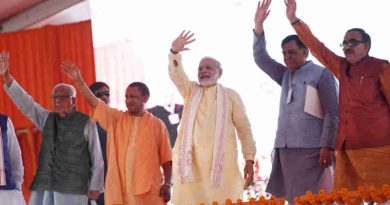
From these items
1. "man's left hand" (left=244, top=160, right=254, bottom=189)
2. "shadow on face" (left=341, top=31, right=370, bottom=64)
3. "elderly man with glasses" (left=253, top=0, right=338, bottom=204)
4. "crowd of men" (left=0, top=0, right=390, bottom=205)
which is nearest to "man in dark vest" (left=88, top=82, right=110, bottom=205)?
"crowd of men" (left=0, top=0, right=390, bottom=205)

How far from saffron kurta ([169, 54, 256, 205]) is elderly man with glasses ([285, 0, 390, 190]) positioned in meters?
0.73

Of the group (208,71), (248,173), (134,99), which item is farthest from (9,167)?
(248,173)

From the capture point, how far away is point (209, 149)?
17.4 ft

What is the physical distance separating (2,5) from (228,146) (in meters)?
3.69

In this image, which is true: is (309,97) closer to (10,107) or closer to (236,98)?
(236,98)

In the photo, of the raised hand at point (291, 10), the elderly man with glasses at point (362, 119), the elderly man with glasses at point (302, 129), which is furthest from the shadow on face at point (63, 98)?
the elderly man with glasses at point (362, 119)

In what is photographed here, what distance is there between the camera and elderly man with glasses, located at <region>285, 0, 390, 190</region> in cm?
469

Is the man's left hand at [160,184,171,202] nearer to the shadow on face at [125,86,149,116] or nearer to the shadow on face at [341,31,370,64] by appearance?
the shadow on face at [125,86,149,116]

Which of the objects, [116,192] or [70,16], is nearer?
[116,192]

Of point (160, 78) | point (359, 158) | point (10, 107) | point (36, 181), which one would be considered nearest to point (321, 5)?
point (160, 78)

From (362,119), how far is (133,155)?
1579 millimetres

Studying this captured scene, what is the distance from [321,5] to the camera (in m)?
6.82

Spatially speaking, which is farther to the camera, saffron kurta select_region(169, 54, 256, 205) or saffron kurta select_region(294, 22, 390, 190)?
saffron kurta select_region(169, 54, 256, 205)

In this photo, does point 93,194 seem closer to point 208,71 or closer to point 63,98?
point 63,98
